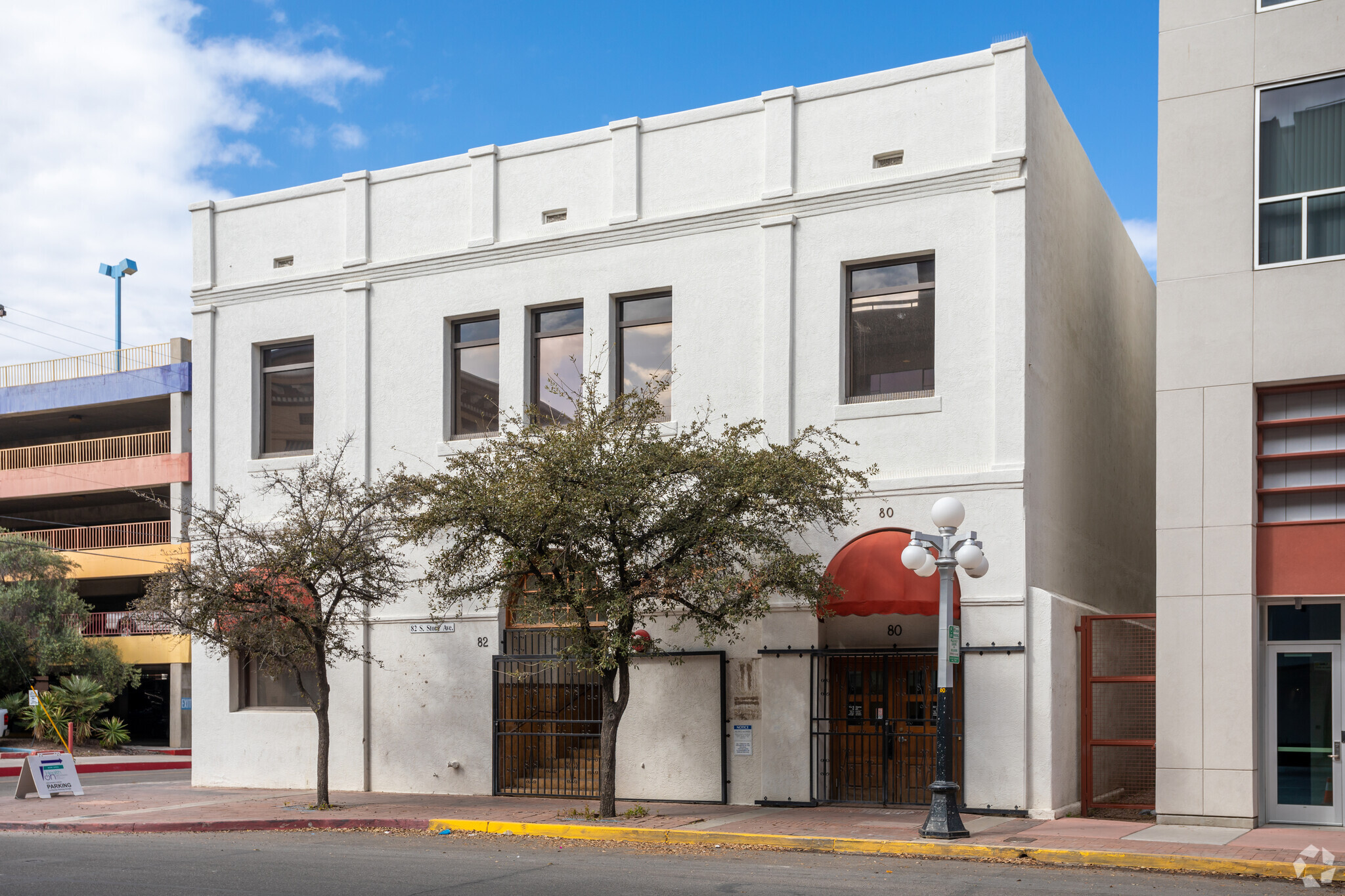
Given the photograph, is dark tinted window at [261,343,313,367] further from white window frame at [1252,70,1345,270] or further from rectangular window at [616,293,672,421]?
white window frame at [1252,70,1345,270]

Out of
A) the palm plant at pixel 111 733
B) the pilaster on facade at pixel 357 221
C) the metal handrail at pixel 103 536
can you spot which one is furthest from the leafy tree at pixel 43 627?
the pilaster on facade at pixel 357 221

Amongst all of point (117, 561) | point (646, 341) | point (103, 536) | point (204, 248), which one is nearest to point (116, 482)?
point (103, 536)

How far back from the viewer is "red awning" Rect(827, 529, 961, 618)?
54.0 feet

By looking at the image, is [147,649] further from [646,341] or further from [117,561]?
[646,341]

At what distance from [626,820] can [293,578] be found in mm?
5857

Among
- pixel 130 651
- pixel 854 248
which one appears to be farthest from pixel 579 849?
pixel 130 651

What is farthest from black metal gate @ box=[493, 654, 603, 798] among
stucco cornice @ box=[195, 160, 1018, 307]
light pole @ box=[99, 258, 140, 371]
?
light pole @ box=[99, 258, 140, 371]

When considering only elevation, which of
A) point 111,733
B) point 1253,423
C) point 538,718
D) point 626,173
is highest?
point 626,173

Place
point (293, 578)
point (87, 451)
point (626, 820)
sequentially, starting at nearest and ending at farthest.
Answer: point (626, 820) → point (293, 578) → point (87, 451)

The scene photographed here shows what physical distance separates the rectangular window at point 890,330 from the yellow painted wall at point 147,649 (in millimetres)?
28152

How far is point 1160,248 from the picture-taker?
16.4 meters

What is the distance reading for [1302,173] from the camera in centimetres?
1569

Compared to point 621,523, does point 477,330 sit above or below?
above

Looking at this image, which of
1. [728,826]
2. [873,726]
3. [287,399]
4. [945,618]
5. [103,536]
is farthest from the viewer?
[103,536]
